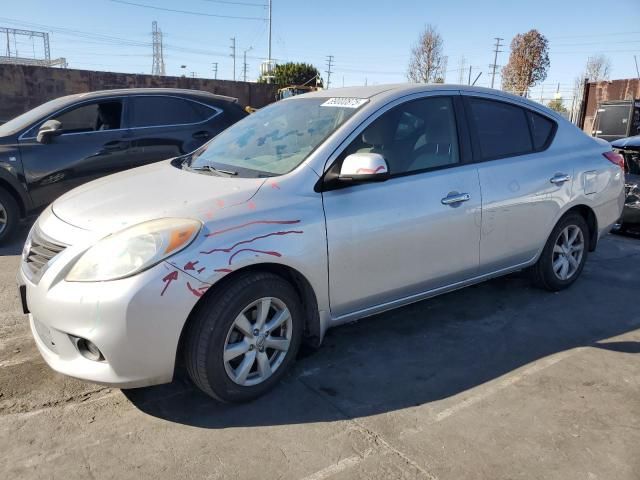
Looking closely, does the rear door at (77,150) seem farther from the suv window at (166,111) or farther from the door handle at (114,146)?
the suv window at (166,111)

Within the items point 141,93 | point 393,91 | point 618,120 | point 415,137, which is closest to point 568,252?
point 415,137

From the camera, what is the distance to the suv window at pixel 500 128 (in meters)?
3.89

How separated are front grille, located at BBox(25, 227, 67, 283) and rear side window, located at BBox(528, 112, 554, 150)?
138 inches

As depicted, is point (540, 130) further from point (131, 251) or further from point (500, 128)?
point (131, 251)

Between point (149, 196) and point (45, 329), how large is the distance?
2.86 ft

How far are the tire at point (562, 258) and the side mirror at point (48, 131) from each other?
5.27 metres

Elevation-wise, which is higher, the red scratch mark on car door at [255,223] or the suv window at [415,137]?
the suv window at [415,137]

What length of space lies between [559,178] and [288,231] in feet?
8.27

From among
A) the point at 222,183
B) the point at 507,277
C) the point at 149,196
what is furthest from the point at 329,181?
the point at 507,277

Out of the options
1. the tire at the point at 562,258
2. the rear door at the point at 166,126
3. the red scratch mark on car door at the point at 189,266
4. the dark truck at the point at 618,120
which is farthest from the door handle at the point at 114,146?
the dark truck at the point at 618,120

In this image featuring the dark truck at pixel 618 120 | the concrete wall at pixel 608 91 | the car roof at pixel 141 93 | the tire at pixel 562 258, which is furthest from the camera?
the concrete wall at pixel 608 91

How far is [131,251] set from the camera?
8.31 ft

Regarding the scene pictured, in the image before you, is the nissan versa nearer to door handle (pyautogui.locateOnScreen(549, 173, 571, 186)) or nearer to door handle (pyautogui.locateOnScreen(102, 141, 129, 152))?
door handle (pyautogui.locateOnScreen(549, 173, 571, 186))

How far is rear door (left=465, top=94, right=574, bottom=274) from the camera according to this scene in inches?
150
